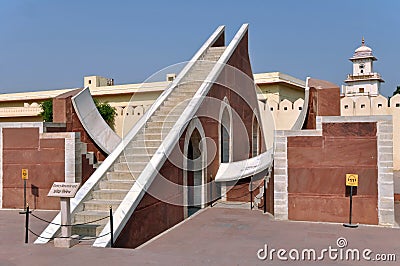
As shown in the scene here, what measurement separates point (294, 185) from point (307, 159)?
559 mm

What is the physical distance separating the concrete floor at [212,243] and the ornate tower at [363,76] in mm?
32153

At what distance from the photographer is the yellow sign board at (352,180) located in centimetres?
786

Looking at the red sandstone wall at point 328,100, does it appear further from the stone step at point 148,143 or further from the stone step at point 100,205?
the stone step at point 100,205

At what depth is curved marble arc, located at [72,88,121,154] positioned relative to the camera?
37.6 ft

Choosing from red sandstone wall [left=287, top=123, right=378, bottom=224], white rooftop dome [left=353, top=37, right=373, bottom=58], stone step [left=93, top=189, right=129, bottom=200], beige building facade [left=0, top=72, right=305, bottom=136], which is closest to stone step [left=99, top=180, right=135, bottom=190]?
stone step [left=93, top=189, right=129, bottom=200]

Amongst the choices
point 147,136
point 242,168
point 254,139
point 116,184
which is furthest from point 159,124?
point 254,139

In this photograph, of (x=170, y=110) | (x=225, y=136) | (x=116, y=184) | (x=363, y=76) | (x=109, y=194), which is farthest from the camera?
(x=363, y=76)

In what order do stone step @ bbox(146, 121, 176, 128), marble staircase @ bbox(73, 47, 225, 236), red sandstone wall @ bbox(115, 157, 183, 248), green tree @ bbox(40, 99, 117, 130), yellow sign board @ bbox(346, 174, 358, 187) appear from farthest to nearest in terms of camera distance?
1. green tree @ bbox(40, 99, 117, 130)
2. stone step @ bbox(146, 121, 176, 128)
3. yellow sign board @ bbox(346, 174, 358, 187)
4. marble staircase @ bbox(73, 47, 225, 236)
5. red sandstone wall @ bbox(115, 157, 183, 248)

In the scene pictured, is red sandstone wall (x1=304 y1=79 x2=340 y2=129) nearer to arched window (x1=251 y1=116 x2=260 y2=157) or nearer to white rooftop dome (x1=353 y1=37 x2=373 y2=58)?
arched window (x1=251 y1=116 x2=260 y2=157)

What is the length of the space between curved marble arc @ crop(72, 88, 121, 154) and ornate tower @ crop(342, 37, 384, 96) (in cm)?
2985

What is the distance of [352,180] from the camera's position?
25.9 feet

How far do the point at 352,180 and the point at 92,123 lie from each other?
7.03 meters

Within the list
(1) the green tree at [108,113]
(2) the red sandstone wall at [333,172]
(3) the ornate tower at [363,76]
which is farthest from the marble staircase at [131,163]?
(3) the ornate tower at [363,76]

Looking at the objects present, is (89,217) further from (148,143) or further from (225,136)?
(225,136)
